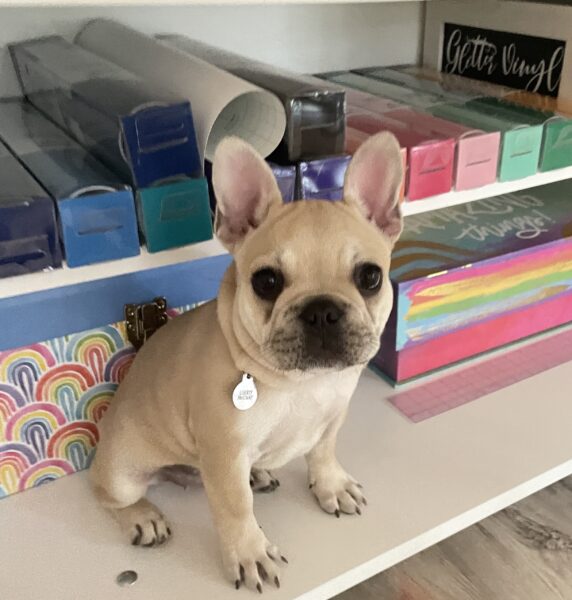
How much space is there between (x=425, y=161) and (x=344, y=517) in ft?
1.40

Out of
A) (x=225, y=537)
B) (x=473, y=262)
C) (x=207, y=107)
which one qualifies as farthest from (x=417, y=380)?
(x=207, y=107)

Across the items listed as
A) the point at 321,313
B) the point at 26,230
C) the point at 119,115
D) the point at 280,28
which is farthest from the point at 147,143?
the point at 280,28

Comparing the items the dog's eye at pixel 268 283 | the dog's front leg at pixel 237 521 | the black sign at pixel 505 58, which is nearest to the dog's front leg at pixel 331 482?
the dog's front leg at pixel 237 521

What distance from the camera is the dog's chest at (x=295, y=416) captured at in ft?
2.28

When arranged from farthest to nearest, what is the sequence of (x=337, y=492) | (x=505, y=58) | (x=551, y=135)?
(x=505, y=58)
(x=551, y=135)
(x=337, y=492)

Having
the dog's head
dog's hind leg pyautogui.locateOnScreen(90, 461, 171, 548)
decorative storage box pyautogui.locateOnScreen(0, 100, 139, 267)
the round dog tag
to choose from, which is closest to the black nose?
the dog's head

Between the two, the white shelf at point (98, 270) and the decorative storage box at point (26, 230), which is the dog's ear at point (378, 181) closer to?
the white shelf at point (98, 270)

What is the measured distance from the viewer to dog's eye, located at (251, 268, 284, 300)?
63 centimetres

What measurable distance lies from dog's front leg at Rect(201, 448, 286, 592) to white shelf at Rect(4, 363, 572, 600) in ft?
0.06

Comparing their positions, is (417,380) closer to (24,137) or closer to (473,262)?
(473,262)

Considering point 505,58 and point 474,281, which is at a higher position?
point 505,58

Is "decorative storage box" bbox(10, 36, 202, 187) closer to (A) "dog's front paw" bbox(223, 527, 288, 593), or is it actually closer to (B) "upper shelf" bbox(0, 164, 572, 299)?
(B) "upper shelf" bbox(0, 164, 572, 299)

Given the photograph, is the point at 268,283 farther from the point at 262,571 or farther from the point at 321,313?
the point at 262,571

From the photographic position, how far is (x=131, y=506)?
0.80 metres
